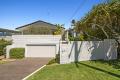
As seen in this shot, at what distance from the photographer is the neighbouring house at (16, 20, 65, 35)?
149 ft

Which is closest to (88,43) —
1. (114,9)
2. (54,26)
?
(114,9)

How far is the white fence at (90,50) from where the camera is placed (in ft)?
72.7

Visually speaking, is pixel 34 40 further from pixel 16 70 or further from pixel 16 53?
pixel 16 70

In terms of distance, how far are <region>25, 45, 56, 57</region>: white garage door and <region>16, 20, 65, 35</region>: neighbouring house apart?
1198 cm

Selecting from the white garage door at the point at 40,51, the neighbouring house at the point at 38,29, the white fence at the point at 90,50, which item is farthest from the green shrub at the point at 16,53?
the neighbouring house at the point at 38,29

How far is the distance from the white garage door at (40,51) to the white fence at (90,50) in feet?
34.5

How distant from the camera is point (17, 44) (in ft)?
107

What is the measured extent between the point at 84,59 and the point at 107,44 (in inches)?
108

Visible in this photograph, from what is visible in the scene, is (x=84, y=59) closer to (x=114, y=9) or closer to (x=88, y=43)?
(x=88, y=43)

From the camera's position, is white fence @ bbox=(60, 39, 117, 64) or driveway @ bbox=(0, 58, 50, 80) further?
white fence @ bbox=(60, 39, 117, 64)

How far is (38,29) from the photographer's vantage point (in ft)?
151

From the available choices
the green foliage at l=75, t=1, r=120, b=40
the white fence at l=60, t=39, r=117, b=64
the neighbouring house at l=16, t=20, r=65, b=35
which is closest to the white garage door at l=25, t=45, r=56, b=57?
the green foliage at l=75, t=1, r=120, b=40

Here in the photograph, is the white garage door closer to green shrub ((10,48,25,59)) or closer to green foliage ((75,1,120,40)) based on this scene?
green shrub ((10,48,25,59))

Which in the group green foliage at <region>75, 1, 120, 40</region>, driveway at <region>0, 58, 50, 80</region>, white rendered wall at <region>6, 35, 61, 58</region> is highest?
green foliage at <region>75, 1, 120, 40</region>
